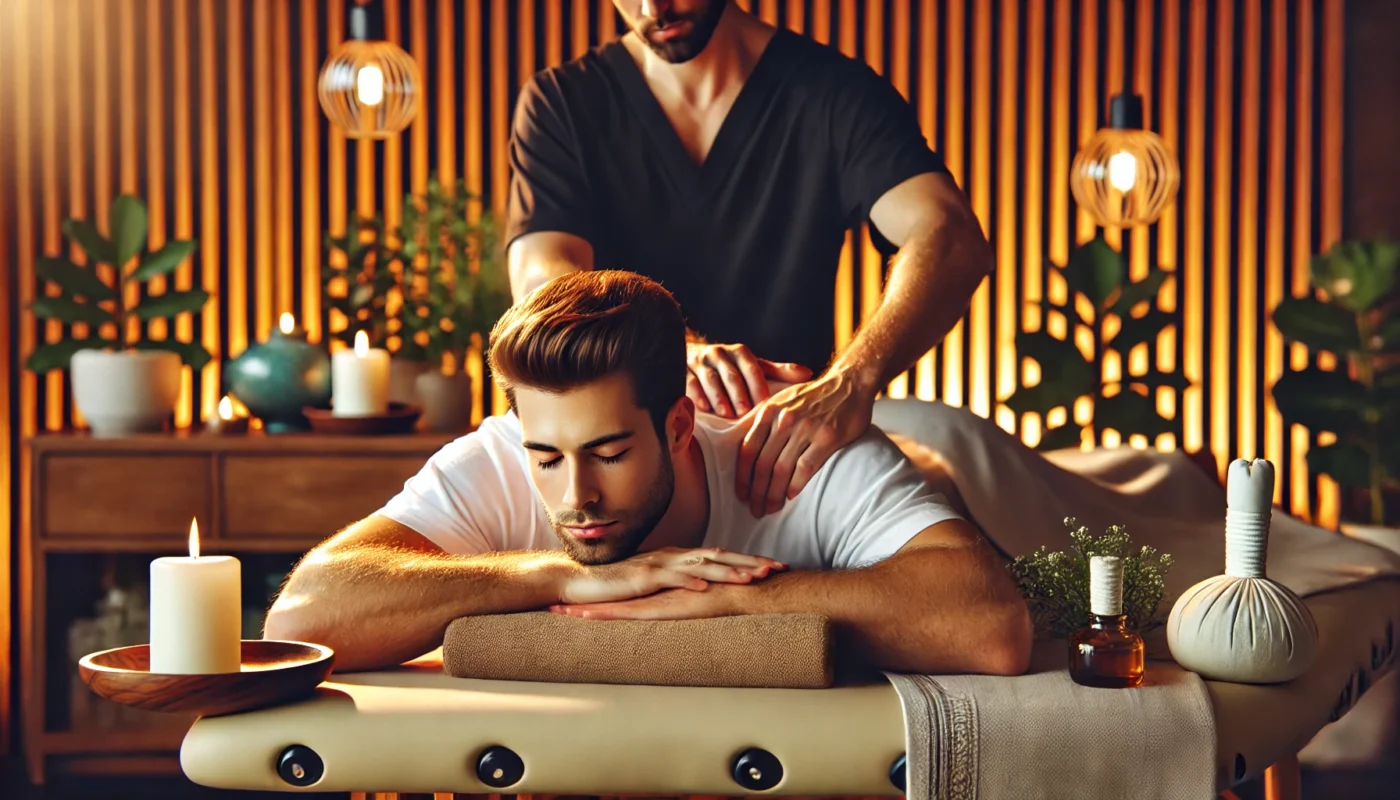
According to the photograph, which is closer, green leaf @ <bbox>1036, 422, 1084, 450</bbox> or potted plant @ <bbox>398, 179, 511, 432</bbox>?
potted plant @ <bbox>398, 179, 511, 432</bbox>

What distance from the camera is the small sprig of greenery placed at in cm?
156

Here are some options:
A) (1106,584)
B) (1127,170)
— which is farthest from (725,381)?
(1127,170)

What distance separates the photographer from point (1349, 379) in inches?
139

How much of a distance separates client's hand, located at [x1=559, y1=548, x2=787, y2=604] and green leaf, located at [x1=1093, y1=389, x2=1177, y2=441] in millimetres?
2351

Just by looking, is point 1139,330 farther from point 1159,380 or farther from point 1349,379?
point 1349,379

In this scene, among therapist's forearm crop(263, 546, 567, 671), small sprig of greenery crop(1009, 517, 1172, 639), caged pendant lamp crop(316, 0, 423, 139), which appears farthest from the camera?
caged pendant lamp crop(316, 0, 423, 139)

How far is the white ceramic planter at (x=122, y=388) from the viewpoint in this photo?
10.7 feet

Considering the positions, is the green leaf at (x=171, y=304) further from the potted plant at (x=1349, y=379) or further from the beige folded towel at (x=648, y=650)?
the potted plant at (x=1349, y=379)

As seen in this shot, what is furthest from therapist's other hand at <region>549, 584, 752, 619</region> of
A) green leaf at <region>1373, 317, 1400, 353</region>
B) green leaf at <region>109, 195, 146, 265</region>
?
green leaf at <region>1373, 317, 1400, 353</region>

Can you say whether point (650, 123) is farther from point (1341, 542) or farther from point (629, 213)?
point (1341, 542)

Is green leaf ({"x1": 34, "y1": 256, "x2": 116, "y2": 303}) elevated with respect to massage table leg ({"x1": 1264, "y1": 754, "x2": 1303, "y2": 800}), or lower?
elevated

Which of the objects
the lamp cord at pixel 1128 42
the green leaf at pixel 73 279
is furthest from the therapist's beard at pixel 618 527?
the lamp cord at pixel 1128 42

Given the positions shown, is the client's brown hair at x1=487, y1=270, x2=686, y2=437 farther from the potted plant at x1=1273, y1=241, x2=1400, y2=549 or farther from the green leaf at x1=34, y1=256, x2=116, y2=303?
the potted plant at x1=1273, y1=241, x2=1400, y2=549

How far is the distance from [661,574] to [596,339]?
0.23m
